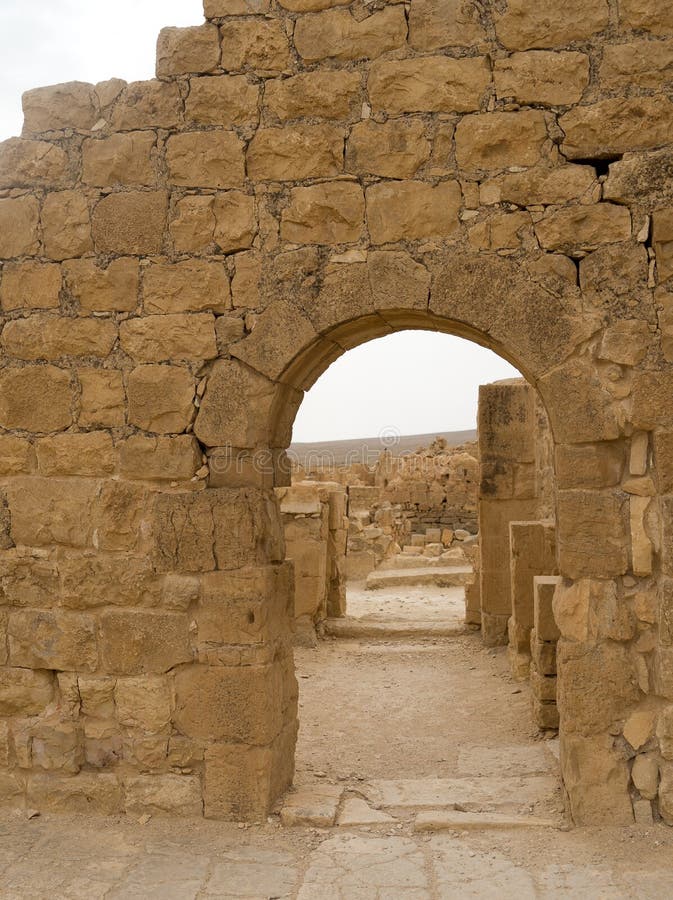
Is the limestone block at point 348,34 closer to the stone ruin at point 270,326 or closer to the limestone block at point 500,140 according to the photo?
the stone ruin at point 270,326

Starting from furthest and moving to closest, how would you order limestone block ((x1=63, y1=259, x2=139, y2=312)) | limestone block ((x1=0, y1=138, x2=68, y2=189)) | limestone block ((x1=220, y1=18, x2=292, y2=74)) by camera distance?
1. limestone block ((x1=0, y1=138, x2=68, y2=189))
2. limestone block ((x1=63, y1=259, x2=139, y2=312))
3. limestone block ((x1=220, y1=18, x2=292, y2=74))

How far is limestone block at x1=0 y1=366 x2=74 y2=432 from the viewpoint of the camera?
4422mm

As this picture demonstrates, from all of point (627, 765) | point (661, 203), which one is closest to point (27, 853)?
point (627, 765)

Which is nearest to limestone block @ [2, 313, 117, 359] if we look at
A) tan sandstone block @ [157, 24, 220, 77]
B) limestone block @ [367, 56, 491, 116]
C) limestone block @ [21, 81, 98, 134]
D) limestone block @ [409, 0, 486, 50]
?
limestone block @ [21, 81, 98, 134]

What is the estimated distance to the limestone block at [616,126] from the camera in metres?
3.95

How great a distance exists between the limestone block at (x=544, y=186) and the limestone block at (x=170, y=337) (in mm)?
1602

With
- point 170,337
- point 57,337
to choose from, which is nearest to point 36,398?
point 57,337

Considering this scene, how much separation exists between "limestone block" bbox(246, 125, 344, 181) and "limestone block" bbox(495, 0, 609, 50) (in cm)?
97

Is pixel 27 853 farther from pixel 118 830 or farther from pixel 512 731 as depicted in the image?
pixel 512 731

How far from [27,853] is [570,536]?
3.01 m

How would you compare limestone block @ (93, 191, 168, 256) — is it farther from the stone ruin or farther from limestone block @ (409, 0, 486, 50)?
limestone block @ (409, 0, 486, 50)

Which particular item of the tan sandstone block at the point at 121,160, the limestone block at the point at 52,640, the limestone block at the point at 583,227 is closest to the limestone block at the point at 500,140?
the limestone block at the point at 583,227

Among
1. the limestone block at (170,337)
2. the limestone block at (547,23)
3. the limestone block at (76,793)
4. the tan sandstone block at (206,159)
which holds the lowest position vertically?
the limestone block at (76,793)

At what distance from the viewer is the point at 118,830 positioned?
408 centimetres
